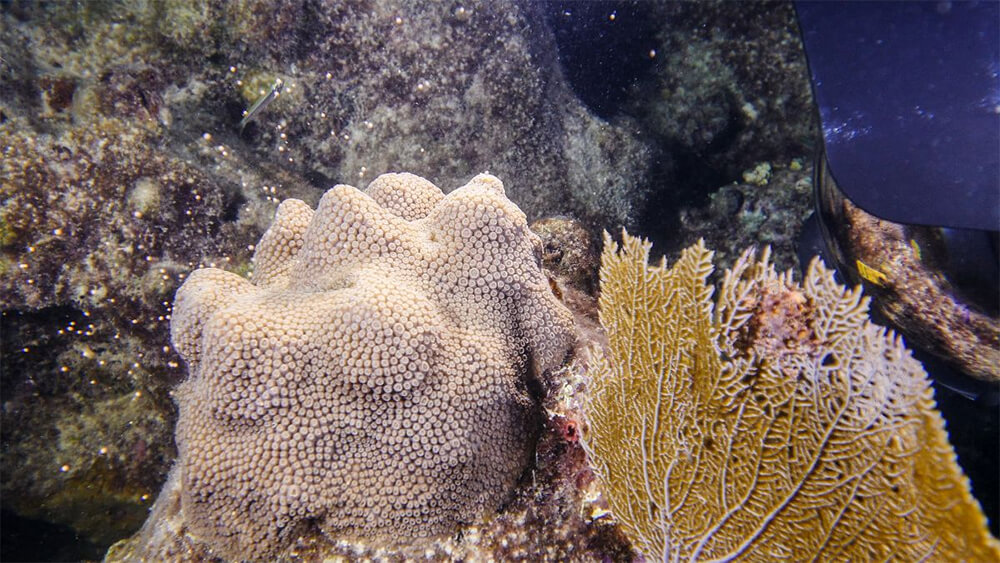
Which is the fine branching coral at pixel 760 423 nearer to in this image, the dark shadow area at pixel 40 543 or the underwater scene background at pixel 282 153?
the underwater scene background at pixel 282 153

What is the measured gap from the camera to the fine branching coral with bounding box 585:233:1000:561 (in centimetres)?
149

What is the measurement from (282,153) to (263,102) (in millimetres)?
436

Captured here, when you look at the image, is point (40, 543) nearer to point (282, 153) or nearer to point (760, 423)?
point (282, 153)

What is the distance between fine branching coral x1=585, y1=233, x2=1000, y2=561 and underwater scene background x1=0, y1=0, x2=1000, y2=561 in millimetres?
982

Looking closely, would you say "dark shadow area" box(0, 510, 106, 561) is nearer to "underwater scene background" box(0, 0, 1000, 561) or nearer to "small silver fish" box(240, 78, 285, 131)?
"underwater scene background" box(0, 0, 1000, 561)

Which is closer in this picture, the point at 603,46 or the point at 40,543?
the point at 603,46

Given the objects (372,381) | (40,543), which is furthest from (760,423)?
(40,543)

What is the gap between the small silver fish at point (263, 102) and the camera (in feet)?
11.3

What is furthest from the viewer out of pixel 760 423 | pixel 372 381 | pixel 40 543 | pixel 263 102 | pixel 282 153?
pixel 40 543

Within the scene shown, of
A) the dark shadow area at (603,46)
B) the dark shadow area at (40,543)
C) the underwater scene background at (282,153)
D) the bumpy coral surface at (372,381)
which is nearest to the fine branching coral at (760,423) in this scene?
the bumpy coral surface at (372,381)

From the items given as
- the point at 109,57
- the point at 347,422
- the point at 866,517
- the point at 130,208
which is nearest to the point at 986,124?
the point at 866,517

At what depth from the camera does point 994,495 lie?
144 inches

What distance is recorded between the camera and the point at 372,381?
6.36 ft

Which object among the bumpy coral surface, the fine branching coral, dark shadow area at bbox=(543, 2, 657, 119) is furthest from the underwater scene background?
the fine branching coral
